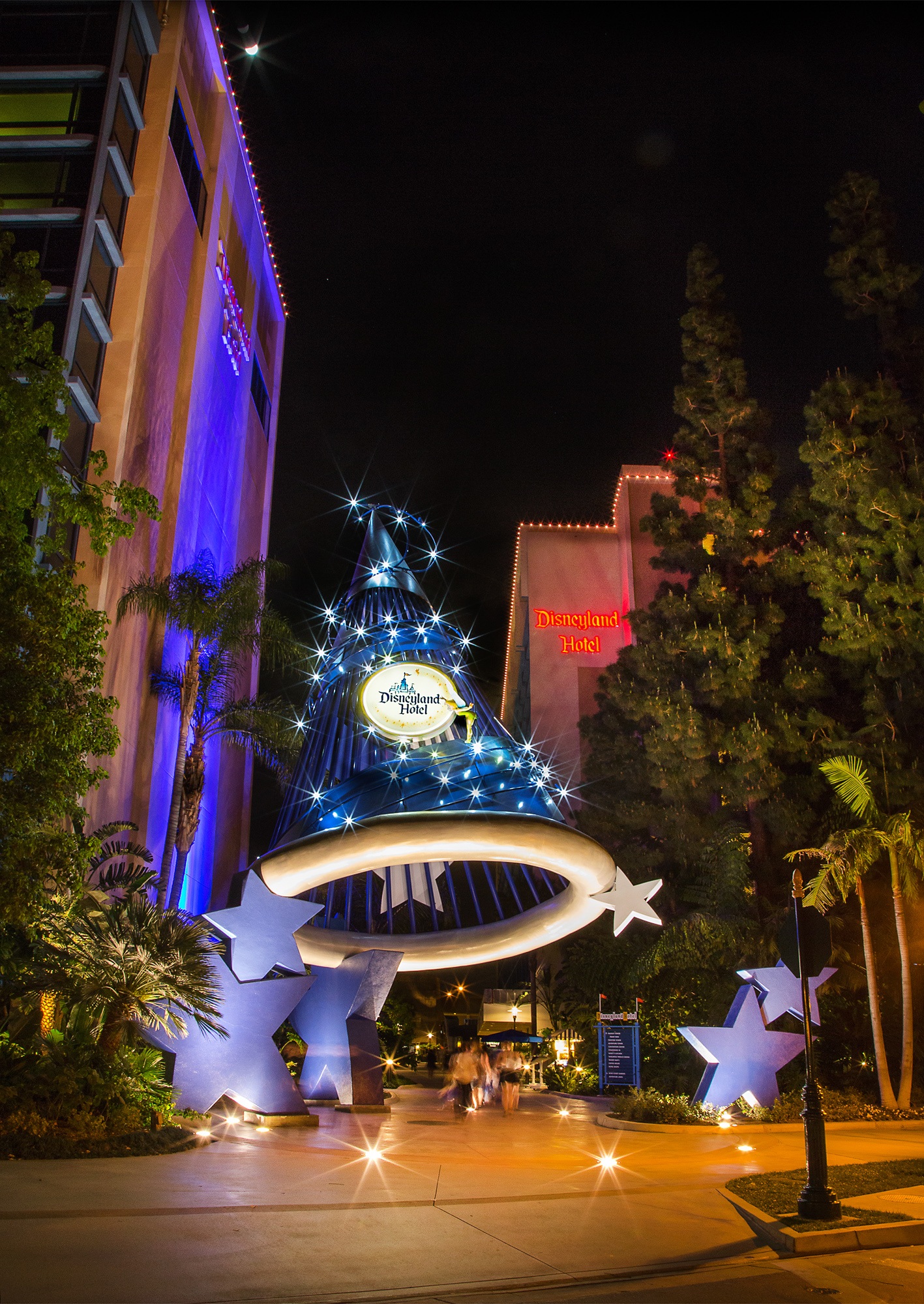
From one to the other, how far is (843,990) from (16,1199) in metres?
20.4

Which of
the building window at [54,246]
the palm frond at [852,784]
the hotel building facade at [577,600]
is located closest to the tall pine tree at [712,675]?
the palm frond at [852,784]

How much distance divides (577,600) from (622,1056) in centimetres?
2984

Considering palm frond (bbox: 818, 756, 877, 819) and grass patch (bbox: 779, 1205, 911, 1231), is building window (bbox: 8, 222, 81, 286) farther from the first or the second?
grass patch (bbox: 779, 1205, 911, 1231)

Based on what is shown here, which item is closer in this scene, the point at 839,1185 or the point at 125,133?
the point at 839,1185

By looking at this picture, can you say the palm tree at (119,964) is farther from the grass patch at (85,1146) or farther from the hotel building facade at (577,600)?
the hotel building facade at (577,600)

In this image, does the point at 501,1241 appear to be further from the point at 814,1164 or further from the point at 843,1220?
the point at 843,1220

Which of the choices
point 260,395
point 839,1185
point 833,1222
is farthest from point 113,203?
point 833,1222

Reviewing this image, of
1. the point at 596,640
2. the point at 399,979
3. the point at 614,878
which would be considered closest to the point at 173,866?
the point at 614,878

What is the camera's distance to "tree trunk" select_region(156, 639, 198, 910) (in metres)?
22.9

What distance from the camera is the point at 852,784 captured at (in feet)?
63.6

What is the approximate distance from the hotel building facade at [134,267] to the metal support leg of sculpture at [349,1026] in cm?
677

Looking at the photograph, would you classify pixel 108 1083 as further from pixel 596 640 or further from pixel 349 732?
pixel 596 640

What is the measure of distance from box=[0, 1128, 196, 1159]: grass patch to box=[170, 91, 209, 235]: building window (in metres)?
27.9

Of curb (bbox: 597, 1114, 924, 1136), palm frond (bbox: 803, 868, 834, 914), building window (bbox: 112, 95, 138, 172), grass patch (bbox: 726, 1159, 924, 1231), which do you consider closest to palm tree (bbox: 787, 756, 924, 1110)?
palm frond (bbox: 803, 868, 834, 914)
